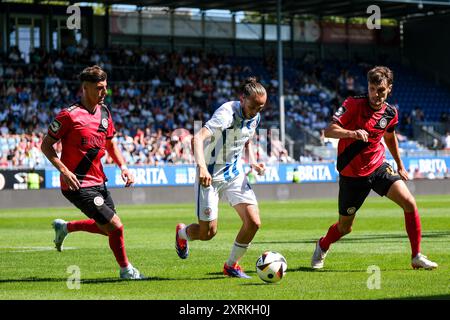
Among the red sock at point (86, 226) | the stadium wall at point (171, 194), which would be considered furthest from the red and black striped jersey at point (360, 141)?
the stadium wall at point (171, 194)

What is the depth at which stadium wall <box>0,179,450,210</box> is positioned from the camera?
112ft

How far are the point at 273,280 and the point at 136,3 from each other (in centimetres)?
4232

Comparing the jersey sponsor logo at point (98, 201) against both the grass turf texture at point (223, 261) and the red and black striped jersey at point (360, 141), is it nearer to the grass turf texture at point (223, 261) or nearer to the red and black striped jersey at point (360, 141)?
the grass turf texture at point (223, 261)

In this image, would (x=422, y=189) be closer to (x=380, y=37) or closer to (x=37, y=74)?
(x=37, y=74)

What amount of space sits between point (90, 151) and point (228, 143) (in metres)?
1.57

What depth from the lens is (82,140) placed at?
1132cm

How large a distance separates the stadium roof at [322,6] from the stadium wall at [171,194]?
11.6 metres

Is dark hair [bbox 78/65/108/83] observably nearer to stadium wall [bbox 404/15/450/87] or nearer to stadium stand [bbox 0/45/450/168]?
stadium stand [bbox 0/45/450/168]

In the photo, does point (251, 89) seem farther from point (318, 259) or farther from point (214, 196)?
point (318, 259)

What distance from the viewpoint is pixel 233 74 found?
173 ft

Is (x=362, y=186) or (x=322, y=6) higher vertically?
(x=322, y=6)

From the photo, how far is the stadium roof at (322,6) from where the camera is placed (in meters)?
52.1

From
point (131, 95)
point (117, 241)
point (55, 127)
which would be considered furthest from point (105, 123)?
point (131, 95)
